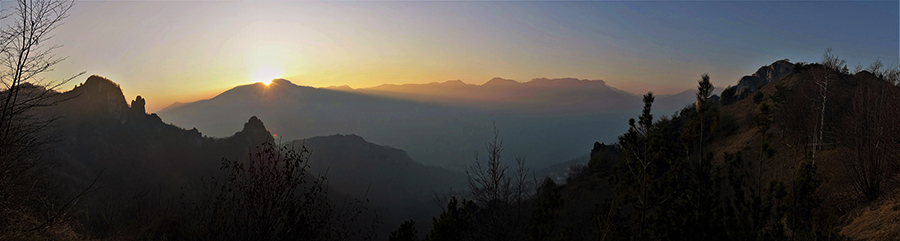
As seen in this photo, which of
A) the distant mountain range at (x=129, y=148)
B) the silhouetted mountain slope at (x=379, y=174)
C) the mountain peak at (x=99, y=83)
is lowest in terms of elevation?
the silhouetted mountain slope at (x=379, y=174)

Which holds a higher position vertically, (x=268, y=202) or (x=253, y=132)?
(x=268, y=202)

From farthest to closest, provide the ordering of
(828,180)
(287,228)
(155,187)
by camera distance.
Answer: (155,187) < (828,180) < (287,228)

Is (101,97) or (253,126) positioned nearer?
(101,97)

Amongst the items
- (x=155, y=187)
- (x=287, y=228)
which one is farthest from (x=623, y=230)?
(x=155, y=187)

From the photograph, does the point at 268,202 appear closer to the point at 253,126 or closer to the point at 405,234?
the point at 405,234

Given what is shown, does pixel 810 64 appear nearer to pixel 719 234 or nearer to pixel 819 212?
pixel 819 212

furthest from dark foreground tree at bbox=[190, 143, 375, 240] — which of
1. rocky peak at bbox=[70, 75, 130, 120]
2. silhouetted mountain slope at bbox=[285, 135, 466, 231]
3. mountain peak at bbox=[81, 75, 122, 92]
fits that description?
silhouetted mountain slope at bbox=[285, 135, 466, 231]

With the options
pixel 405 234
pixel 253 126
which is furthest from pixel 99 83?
pixel 405 234

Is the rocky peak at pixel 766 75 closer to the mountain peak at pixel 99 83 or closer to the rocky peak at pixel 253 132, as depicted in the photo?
the rocky peak at pixel 253 132

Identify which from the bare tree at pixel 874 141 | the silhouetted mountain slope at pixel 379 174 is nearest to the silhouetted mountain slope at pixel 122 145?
the silhouetted mountain slope at pixel 379 174

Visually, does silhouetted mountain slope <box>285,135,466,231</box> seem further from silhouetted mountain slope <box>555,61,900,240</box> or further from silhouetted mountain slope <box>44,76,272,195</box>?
silhouetted mountain slope <box>555,61,900,240</box>

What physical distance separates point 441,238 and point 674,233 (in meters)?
7.12

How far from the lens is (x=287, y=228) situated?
7215 mm

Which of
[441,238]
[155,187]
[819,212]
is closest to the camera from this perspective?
[441,238]
